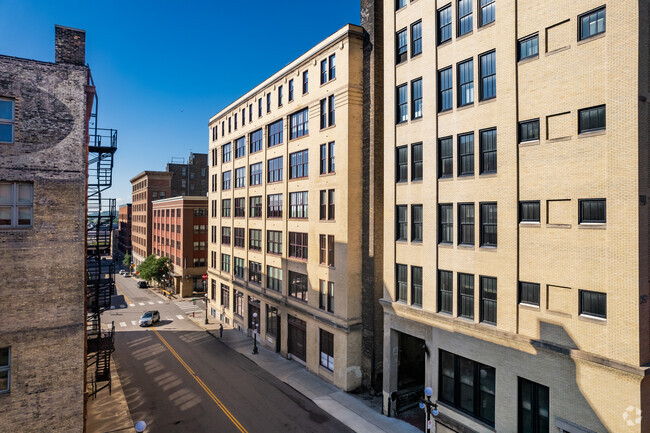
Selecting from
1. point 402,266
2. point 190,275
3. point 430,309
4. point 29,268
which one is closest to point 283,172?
point 402,266

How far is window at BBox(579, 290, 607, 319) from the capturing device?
13.7 metres

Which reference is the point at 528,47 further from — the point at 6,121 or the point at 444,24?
the point at 6,121

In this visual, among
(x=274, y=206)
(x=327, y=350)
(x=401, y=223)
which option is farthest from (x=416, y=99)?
(x=327, y=350)

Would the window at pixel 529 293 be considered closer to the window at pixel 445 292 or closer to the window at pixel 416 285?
the window at pixel 445 292

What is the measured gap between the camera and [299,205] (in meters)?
31.2

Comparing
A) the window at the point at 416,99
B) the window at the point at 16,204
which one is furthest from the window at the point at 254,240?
the window at the point at 16,204

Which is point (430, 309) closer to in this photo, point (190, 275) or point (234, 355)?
point (234, 355)

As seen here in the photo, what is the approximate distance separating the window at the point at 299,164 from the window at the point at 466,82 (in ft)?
46.3

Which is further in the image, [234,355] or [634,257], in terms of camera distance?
→ [234,355]

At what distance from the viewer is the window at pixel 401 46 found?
22016mm

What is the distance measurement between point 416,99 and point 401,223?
275 inches

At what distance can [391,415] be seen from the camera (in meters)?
21.7

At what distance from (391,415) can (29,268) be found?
18.9 meters

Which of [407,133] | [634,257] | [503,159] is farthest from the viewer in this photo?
[407,133]
